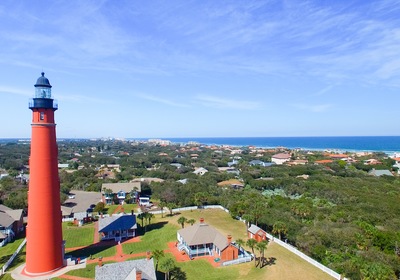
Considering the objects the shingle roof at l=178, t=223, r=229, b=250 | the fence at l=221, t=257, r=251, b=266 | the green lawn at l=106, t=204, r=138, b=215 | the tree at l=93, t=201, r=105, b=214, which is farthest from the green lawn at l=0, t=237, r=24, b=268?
the fence at l=221, t=257, r=251, b=266

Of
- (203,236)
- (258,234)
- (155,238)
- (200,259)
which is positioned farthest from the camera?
(155,238)

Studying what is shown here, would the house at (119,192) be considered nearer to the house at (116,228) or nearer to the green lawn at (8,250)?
the house at (116,228)

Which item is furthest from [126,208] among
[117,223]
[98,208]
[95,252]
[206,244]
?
[206,244]

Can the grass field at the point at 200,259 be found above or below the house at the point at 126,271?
below

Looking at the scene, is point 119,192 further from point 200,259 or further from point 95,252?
point 200,259

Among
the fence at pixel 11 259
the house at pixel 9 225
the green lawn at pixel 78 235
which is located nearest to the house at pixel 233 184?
the green lawn at pixel 78 235

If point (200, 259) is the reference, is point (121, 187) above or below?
above

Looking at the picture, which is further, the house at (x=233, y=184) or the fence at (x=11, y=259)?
the house at (x=233, y=184)
